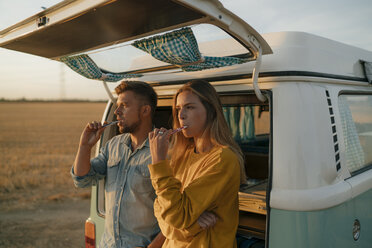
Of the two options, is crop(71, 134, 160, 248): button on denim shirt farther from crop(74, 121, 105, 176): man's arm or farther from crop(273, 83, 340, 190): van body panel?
crop(273, 83, 340, 190): van body panel

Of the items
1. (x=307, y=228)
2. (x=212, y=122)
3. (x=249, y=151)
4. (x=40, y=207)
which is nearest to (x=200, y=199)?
(x=212, y=122)

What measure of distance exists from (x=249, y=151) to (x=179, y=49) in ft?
9.33

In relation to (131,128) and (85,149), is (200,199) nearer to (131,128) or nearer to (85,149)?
(131,128)

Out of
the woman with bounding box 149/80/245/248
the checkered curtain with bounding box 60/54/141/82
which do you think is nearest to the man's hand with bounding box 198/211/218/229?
the woman with bounding box 149/80/245/248

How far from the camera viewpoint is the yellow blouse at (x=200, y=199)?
4.87 ft

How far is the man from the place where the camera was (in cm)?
202

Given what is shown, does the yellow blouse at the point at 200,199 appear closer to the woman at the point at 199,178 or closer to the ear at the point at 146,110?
the woman at the point at 199,178

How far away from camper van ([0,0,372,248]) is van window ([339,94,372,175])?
1cm

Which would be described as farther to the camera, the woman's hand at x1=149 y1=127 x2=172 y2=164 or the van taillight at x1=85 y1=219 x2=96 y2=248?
the van taillight at x1=85 y1=219 x2=96 y2=248

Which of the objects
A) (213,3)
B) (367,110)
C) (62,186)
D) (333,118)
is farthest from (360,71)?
(62,186)

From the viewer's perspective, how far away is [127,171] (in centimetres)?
210

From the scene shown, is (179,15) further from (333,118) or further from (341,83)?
(341,83)

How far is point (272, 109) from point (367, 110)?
1490mm

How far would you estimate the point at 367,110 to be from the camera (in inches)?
111
